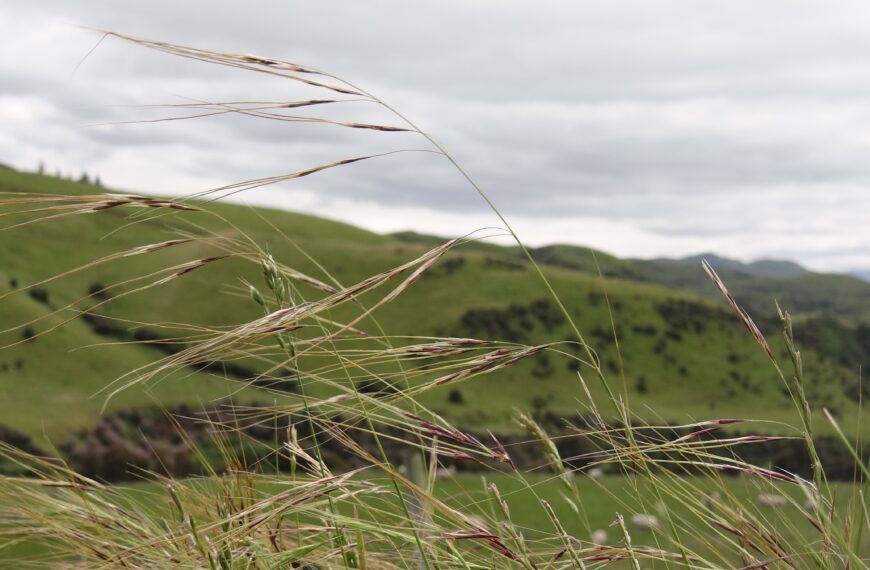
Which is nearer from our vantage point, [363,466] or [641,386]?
[363,466]

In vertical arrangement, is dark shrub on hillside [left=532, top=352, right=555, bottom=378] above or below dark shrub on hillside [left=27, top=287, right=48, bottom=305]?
below

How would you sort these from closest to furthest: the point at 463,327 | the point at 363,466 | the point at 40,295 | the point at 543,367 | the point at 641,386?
1. the point at 363,466
2. the point at 40,295
3. the point at 543,367
4. the point at 641,386
5. the point at 463,327

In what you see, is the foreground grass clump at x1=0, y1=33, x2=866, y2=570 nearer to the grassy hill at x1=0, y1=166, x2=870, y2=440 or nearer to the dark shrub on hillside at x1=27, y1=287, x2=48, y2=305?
the grassy hill at x1=0, y1=166, x2=870, y2=440

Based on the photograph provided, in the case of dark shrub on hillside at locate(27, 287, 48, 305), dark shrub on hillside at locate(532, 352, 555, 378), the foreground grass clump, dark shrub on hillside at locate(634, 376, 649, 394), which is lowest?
dark shrub on hillside at locate(634, 376, 649, 394)

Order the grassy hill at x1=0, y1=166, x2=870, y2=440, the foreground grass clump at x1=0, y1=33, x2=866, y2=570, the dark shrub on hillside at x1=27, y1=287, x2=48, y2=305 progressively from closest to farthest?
1. the foreground grass clump at x1=0, y1=33, x2=866, y2=570
2. the grassy hill at x1=0, y1=166, x2=870, y2=440
3. the dark shrub on hillside at x1=27, y1=287, x2=48, y2=305

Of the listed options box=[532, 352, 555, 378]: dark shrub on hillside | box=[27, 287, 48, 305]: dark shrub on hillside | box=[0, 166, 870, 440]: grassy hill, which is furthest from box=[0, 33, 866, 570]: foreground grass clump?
box=[27, 287, 48, 305]: dark shrub on hillside

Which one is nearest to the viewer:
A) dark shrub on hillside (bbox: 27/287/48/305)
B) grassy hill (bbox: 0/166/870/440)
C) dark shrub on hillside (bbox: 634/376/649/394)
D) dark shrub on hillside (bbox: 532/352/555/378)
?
grassy hill (bbox: 0/166/870/440)

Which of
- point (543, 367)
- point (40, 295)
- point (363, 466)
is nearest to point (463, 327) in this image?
point (543, 367)

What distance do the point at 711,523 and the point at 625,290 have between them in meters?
74.6

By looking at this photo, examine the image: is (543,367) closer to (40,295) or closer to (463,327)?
(463,327)

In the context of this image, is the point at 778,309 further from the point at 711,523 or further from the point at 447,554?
the point at 447,554

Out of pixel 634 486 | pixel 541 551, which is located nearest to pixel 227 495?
pixel 541 551

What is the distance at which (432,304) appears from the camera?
67.8 meters

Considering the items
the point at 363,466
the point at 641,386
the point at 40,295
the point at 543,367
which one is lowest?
the point at 641,386
